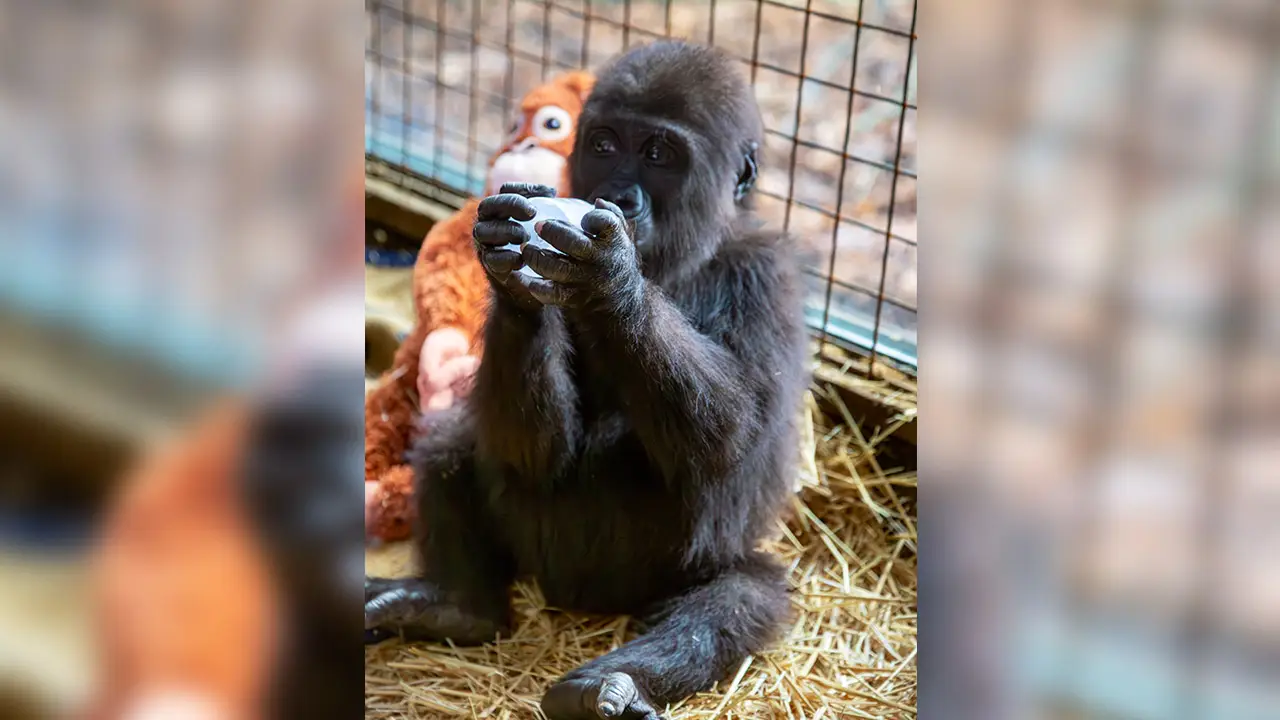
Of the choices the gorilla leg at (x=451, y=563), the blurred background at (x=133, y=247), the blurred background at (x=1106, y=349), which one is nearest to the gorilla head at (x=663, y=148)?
the gorilla leg at (x=451, y=563)

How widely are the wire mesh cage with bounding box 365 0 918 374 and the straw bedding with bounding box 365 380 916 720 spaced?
475 millimetres

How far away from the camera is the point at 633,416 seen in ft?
8.09

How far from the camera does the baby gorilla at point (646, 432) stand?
241 cm

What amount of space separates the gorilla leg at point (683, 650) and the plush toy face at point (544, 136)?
1.05 meters

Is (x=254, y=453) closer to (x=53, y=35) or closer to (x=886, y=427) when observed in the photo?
(x=53, y=35)

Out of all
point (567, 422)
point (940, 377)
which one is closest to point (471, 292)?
point (567, 422)

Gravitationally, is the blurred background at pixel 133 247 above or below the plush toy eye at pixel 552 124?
below

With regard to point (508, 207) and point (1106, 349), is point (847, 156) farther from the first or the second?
point (1106, 349)

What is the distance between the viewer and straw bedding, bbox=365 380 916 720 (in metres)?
2.51

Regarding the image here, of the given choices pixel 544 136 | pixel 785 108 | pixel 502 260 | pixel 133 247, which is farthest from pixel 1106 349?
pixel 785 108

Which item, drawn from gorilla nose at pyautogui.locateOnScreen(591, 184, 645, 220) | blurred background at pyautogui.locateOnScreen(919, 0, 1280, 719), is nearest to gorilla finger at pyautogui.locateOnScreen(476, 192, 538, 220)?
gorilla nose at pyautogui.locateOnScreen(591, 184, 645, 220)

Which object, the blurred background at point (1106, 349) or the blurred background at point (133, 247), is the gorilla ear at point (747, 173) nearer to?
the blurred background at point (1106, 349)

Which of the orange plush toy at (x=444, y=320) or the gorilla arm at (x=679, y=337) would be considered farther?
the orange plush toy at (x=444, y=320)

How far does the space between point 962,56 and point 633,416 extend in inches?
58.3
